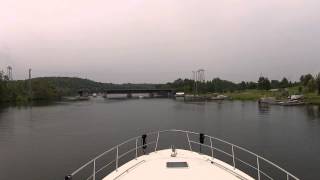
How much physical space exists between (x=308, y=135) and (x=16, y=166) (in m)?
37.6

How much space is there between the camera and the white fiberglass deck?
14.6 m

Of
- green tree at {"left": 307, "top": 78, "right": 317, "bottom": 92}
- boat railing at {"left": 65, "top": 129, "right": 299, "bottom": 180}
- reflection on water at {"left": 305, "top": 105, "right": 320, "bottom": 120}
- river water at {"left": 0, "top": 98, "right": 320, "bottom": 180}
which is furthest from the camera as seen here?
A: green tree at {"left": 307, "top": 78, "right": 317, "bottom": 92}

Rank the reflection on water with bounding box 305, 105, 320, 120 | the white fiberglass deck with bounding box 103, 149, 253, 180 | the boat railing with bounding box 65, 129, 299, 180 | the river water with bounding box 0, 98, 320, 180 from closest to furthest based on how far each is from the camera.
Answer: the white fiberglass deck with bounding box 103, 149, 253, 180
the boat railing with bounding box 65, 129, 299, 180
the river water with bounding box 0, 98, 320, 180
the reflection on water with bounding box 305, 105, 320, 120

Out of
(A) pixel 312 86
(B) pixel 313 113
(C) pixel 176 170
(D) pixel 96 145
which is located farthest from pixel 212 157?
(A) pixel 312 86

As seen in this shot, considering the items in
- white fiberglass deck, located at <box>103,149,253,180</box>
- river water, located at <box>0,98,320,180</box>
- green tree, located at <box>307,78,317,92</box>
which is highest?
green tree, located at <box>307,78,317,92</box>

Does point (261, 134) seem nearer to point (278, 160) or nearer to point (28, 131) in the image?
point (278, 160)

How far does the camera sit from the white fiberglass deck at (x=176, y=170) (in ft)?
47.8

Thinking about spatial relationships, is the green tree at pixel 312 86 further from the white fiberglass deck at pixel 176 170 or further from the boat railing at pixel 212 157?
the white fiberglass deck at pixel 176 170

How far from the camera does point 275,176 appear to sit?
27922mm

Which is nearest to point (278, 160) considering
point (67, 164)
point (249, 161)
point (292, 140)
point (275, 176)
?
point (249, 161)

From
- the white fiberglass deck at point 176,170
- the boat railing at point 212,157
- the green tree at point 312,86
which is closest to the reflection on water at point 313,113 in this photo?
the boat railing at point 212,157

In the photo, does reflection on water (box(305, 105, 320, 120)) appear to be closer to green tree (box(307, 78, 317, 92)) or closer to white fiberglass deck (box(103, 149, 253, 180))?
green tree (box(307, 78, 317, 92))

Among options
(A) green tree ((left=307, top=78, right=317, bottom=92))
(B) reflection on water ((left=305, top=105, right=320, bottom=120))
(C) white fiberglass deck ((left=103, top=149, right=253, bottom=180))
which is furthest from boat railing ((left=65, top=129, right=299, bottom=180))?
(A) green tree ((left=307, top=78, right=317, bottom=92))

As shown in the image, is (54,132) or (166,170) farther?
(54,132)
